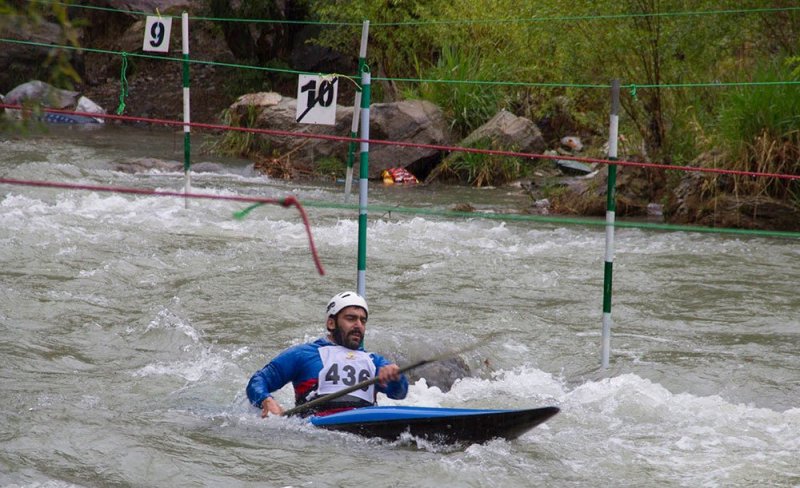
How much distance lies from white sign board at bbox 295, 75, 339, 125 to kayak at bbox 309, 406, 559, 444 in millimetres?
4548

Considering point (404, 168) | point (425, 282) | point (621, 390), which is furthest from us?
point (404, 168)

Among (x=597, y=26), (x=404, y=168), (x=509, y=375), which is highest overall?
(x=597, y=26)

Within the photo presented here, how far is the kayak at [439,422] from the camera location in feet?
15.4

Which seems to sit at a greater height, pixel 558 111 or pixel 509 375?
pixel 558 111

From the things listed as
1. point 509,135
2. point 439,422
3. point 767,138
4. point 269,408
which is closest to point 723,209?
point 767,138

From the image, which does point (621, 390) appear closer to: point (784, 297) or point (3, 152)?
point (784, 297)

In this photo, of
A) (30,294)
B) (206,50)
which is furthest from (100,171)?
(206,50)

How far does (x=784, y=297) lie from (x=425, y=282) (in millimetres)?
2691

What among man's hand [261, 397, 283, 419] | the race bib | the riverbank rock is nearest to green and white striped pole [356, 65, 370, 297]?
the race bib

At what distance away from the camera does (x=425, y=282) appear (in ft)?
28.5

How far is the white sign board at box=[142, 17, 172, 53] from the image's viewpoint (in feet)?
33.0

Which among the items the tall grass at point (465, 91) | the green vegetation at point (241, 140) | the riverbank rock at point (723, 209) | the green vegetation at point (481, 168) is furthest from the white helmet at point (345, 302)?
the green vegetation at point (241, 140)

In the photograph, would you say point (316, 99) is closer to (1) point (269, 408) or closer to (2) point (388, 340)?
(2) point (388, 340)

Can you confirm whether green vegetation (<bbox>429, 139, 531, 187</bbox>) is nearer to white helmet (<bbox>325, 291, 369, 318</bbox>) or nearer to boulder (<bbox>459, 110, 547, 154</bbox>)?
boulder (<bbox>459, 110, 547, 154</bbox>)
